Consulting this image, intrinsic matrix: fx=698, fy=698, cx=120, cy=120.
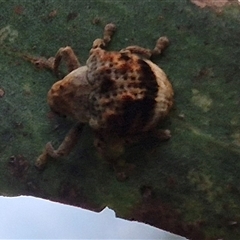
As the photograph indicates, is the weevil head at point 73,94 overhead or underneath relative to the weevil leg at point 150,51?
underneath

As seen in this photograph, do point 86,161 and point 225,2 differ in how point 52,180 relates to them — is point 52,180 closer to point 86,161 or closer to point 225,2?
point 86,161

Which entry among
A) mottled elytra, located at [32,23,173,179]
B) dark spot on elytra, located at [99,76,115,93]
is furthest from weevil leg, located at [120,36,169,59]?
dark spot on elytra, located at [99,76,115,93]

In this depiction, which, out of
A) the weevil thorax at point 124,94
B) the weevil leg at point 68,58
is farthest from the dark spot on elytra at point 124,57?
the weevil leg at point 68,58

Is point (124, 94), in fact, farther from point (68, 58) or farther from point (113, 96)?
point (68, 58)

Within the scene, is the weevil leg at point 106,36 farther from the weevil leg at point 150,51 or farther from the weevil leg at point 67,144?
the weevil leg at point 67,144

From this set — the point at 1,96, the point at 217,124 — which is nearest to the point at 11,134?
the point at 1,96

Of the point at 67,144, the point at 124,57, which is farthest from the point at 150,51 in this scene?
the point at 67,144

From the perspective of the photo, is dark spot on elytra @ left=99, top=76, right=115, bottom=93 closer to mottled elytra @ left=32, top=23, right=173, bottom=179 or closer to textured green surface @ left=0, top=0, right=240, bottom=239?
mottled elytra @ left=32, top=23, right=173, bottom=179
